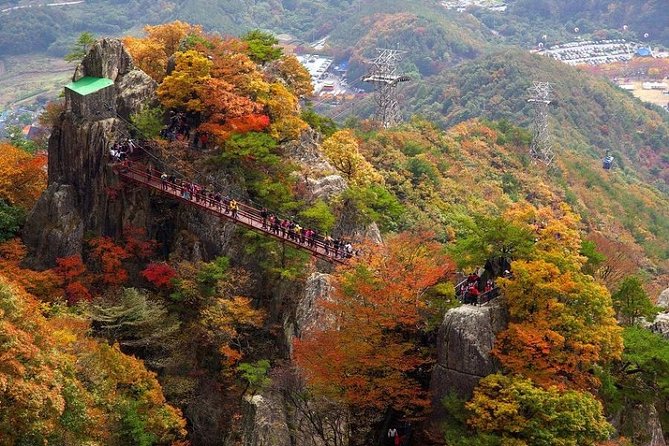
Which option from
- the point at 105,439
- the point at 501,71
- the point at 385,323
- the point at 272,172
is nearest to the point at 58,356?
the point at 105,439

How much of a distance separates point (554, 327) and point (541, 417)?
3.02m

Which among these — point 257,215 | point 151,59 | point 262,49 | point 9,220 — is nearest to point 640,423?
point 257,215

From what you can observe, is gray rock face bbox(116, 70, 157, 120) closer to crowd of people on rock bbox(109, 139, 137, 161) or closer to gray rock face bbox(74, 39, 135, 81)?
gray rock face bbox(74, 39, 135, 81)

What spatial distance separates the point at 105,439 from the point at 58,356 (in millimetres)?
3625

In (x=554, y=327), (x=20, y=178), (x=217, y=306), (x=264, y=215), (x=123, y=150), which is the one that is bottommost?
(x=217, y=306)

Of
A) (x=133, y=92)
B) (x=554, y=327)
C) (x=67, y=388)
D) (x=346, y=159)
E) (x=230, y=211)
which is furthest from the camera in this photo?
(x=346, y=159)

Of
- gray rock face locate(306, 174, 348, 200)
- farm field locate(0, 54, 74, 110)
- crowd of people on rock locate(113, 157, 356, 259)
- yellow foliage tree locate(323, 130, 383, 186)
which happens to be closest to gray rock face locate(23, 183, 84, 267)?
crowd of people on rock locate(113, 157, 356, 259)

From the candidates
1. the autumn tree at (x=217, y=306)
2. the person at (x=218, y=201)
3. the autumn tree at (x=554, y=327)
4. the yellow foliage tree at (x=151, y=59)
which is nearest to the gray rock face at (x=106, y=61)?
the yellow foliage tree at (x=151, y=59)

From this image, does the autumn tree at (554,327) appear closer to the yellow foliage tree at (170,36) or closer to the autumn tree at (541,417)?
the autumn tree at (541,417)

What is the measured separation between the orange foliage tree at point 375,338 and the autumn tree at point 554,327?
306 cm

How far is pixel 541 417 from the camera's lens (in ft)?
72.0

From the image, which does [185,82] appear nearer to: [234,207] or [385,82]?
[234,207]

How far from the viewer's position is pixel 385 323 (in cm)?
2542

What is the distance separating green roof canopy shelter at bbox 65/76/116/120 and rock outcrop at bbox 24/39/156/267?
25 cm
